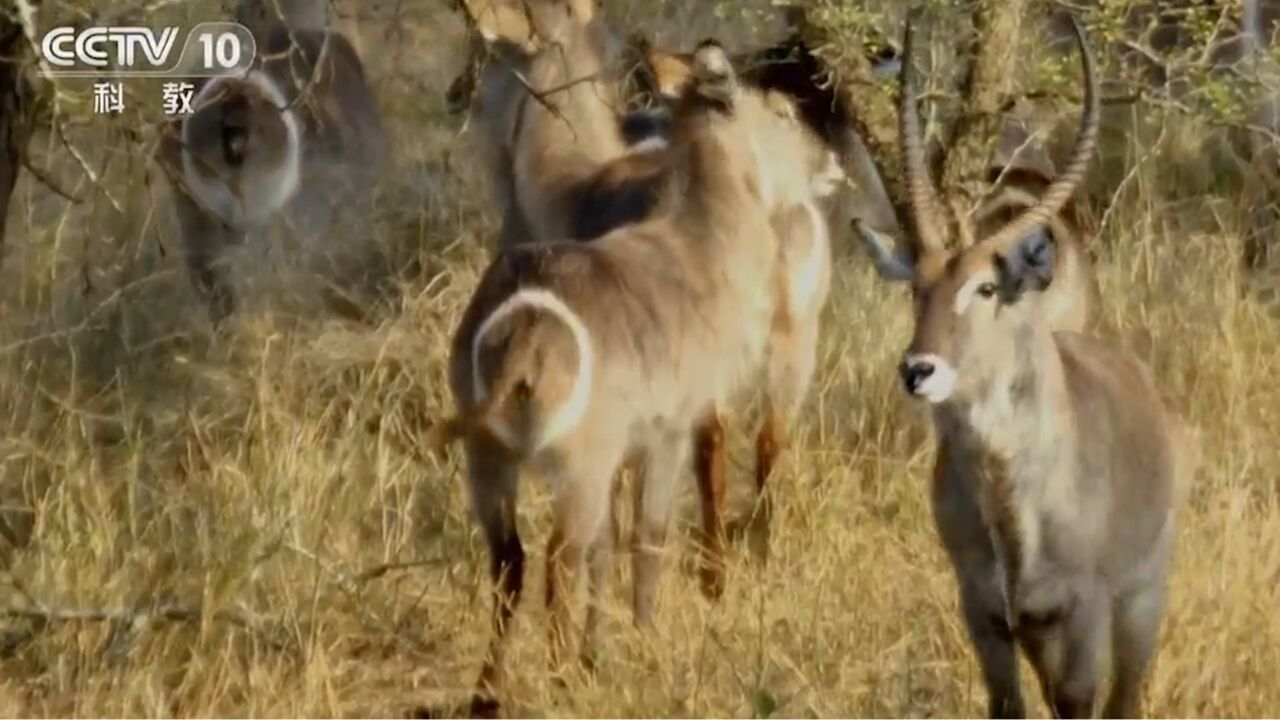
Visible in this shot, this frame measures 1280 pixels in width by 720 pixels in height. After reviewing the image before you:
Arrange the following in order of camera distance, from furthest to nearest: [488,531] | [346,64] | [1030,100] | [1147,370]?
[346,64], [1030,100], [488,531], [1147,370]

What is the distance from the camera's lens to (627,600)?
5.38 m

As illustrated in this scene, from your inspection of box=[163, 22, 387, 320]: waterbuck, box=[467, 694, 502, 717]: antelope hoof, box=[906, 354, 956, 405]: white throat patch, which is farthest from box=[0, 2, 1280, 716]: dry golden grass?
box=[906, 354, 956, 405]: white throat patch

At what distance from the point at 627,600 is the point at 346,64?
12.1 ft

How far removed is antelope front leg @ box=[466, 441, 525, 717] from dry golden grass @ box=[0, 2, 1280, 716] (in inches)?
3.5

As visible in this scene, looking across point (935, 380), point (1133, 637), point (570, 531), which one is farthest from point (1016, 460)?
point (570, 531)

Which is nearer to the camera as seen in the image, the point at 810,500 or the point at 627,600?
the point at 627,600

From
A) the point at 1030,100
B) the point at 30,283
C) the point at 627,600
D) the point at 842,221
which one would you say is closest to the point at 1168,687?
the point at 627,600

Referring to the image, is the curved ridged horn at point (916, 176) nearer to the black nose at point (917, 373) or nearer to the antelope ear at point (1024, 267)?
the antelope ear at point (1024, 267)

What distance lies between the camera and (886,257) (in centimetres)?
427

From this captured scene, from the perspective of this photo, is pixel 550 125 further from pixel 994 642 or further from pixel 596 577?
pixel 994 642

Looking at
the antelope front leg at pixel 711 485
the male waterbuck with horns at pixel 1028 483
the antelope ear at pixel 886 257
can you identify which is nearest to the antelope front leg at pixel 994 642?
the male waterbuck with horns at pixel 1028 483

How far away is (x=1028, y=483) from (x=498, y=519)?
4.26ft

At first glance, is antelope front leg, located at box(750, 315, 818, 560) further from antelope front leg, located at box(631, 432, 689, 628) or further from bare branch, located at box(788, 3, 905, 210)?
antelope front leg, located at box(631, 432, 689, 628)

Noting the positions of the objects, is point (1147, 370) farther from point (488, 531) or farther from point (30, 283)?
point (30, 283)
